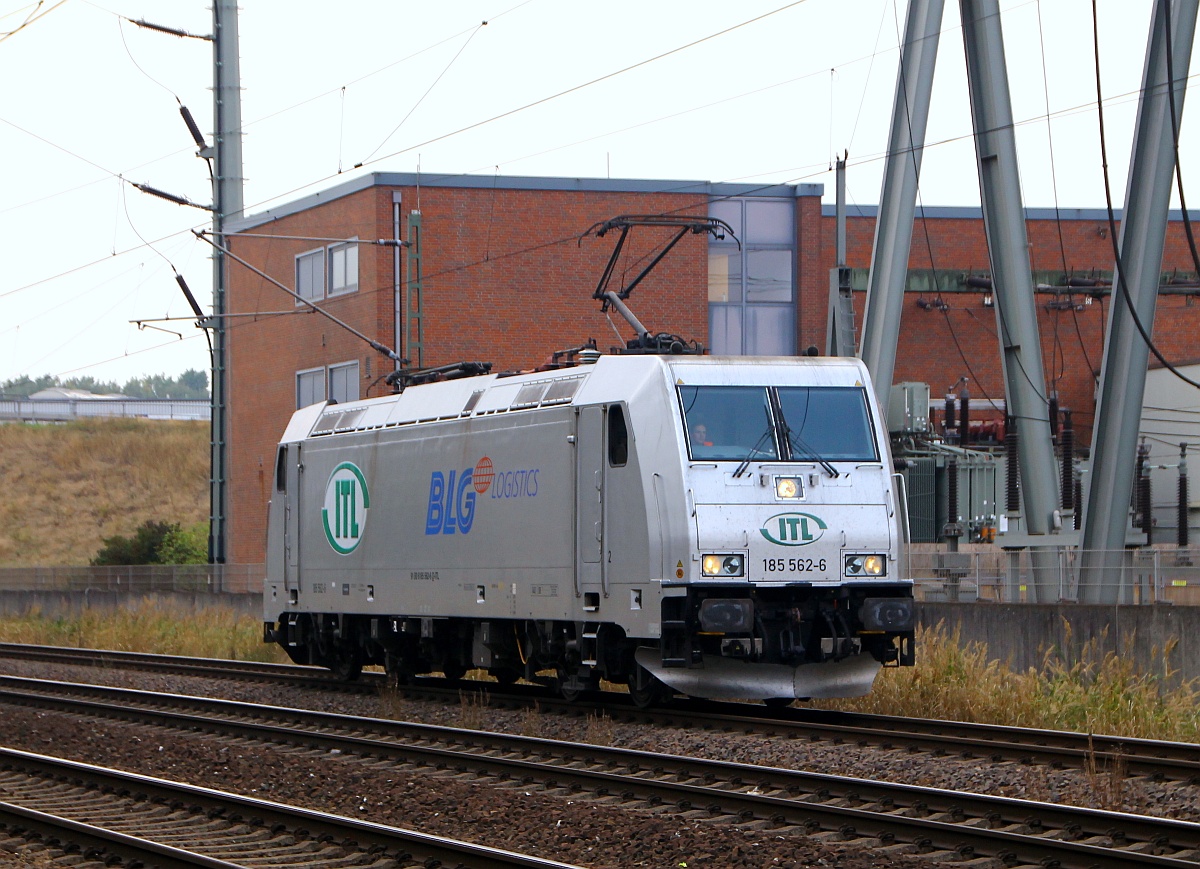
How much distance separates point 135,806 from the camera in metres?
11.6

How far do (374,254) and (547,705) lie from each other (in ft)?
85.1

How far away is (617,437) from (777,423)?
4.96ft

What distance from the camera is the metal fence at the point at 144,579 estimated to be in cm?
3853

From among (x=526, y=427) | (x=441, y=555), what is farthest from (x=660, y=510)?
(x=441, y=555)

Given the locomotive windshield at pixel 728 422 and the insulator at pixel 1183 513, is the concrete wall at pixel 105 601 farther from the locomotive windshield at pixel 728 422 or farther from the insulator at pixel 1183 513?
the locomotive windshield at pixel 728 422

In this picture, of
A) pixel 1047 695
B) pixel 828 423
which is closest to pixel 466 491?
pixel 828 423

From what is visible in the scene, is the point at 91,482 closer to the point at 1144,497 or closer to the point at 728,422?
the point at 1144,497

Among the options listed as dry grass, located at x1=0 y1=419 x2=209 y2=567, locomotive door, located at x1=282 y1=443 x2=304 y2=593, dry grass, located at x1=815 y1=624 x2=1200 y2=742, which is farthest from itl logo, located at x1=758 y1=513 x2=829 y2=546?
dry grass, located at x1=0 y1=419 x2=209 y2=567

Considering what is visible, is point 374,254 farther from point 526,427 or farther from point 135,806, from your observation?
point 135,806

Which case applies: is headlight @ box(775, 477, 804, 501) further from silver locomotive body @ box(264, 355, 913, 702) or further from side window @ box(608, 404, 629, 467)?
side window @ box(608, 404, 629, 467)

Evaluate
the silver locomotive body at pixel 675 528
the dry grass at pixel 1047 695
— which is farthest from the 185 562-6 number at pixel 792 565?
the dry grass at pixel 1047 695

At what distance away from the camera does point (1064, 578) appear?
20.5m

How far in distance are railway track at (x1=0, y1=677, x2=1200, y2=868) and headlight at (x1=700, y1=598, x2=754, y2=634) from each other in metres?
1.80

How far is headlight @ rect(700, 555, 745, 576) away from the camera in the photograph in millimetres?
14602
